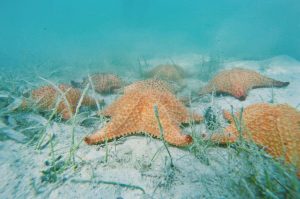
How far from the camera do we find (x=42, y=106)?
4.16 m

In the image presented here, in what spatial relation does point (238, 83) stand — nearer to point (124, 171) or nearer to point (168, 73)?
point (168, 73)

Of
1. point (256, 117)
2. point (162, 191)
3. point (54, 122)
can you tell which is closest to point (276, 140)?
point (256, 117)

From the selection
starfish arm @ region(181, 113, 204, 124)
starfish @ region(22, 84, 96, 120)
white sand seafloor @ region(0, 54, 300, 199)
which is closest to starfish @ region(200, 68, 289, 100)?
starfish arm @ region(181, 113, 204, 124)

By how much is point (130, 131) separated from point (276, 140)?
5.47 feet

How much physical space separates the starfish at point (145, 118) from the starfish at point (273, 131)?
0.54 m

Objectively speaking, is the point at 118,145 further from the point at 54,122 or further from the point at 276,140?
the point at 276,140

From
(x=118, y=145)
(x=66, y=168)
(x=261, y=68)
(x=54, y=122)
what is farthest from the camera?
(x=261, y=68)

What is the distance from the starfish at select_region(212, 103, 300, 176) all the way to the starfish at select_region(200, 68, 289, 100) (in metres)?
2.17

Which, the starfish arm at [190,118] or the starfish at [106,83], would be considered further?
the starfish at [106,83]

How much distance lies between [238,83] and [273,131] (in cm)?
293

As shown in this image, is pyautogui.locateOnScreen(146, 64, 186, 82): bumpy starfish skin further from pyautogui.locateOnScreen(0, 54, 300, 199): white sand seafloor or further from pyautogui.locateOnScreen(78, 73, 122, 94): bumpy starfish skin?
pyautogui.locateOnScreen(0, 54, 300, 199): white sand seafloor

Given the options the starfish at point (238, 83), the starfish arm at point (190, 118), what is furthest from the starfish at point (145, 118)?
the starfish at point (238, 83)

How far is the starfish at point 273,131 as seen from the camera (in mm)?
2645

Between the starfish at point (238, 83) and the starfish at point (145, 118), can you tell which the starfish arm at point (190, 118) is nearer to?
the starfish at point (145, 118)
